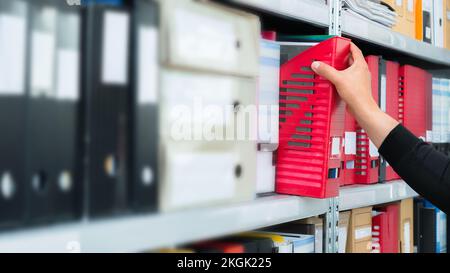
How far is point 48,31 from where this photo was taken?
659mm

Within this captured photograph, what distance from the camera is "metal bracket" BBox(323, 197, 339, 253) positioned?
50.6 inches

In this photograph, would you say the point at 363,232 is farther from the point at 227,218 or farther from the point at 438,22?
the point at 438,22

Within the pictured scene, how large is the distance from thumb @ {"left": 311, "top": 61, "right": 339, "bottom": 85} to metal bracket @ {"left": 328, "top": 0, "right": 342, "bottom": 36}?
7.3 inches

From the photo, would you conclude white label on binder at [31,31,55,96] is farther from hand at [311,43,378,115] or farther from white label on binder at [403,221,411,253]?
white label on binder at [403,221,411,253]

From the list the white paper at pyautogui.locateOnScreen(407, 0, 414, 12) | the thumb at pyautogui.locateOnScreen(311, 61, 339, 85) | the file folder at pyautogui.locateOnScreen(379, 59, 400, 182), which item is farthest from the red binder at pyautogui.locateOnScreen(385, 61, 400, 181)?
the thumb at pyautogui.locateOnScreen(311, 61, 339, 85)

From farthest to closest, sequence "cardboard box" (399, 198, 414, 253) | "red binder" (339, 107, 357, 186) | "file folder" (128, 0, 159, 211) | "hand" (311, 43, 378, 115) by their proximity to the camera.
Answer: "cardboard box" (399, 198, 414, 253), "red binder" (339, 107, 357, 186), "hand" (311, 43, 378, 115), "file folder" (128, 0, 159, 211)

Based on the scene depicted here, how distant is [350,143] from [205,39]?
2.31 feet

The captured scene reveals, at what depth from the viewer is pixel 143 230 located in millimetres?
751

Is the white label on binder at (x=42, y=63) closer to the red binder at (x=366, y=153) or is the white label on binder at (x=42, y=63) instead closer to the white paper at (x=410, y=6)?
the red binder at (x=366, y=153)

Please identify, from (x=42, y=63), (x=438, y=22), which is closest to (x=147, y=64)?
(x=42, y=63)

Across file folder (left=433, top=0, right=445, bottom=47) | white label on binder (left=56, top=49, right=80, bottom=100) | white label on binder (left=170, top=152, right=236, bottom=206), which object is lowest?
white label on binder (left=170, top=152, right=236, bottom=206)
